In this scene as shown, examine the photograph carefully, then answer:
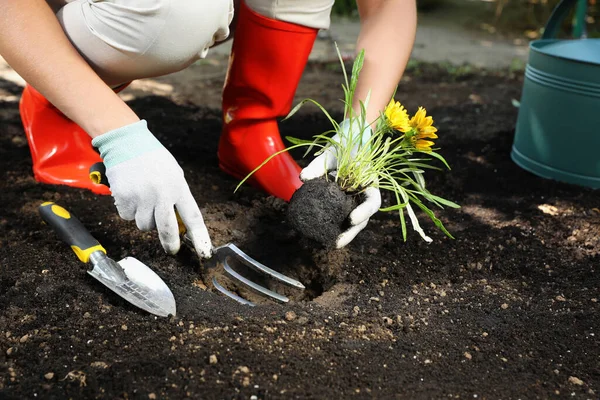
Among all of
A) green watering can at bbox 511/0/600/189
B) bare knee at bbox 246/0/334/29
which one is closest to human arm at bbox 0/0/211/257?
bare knee at bbox 246/0/334/29

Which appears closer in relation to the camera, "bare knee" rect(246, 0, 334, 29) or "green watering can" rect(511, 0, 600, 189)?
"bare knee" rect(246, 0, 334, 29)

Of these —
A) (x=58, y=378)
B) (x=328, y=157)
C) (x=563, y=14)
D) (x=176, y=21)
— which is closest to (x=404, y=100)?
(x=563, y=14)

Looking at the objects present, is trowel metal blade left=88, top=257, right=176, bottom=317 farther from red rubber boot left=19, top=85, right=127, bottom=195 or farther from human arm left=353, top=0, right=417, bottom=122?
human arm left=353, top=0, right=417, bottom=122

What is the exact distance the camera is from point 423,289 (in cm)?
165

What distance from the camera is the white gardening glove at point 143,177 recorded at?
1.41 m

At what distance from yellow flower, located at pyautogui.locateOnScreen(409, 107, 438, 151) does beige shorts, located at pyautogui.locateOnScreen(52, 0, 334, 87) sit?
0.59 meters

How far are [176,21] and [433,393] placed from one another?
3.55 ft

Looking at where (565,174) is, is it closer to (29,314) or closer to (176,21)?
(176,21)

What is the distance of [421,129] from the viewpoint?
1.60 m

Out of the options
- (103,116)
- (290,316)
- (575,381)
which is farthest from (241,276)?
(575,381)

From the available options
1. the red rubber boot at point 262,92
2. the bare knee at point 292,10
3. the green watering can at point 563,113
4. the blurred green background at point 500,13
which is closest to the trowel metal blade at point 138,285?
the red rubber boot at point 262,92

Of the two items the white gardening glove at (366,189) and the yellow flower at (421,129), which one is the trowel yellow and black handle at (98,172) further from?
the yellow flower at (421,129)

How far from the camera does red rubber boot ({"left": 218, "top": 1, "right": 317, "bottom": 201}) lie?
2.00 metres

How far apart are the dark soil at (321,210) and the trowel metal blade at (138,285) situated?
40 cm
